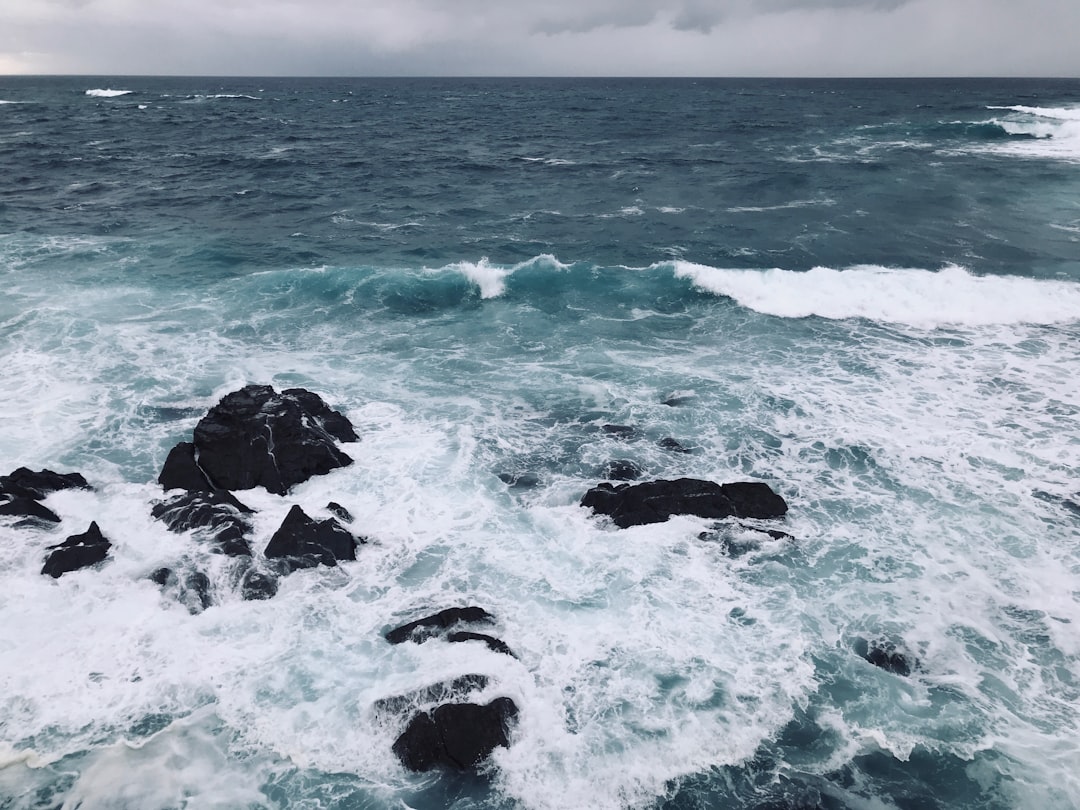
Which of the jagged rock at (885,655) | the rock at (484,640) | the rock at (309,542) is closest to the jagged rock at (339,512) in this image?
the rock at (309,542)

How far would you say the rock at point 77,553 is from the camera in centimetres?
1396

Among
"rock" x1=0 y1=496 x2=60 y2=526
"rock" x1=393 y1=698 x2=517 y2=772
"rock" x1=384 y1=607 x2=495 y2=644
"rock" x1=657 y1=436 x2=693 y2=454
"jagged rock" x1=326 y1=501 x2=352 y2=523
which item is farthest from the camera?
"rock" x1=657 y1=436 x2=693 y2=454

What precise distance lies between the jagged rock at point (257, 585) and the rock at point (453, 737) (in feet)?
14.8

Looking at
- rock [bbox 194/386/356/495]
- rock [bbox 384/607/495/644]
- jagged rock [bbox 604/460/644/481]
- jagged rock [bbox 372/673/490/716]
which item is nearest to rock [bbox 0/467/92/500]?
rock [bbox 194/386/356/495]

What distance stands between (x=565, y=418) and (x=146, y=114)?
97847 mm

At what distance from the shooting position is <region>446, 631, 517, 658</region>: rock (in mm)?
12312

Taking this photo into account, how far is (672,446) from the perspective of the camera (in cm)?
1873

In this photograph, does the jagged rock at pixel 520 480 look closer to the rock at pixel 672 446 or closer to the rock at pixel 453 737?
the rock at pixel 672 446

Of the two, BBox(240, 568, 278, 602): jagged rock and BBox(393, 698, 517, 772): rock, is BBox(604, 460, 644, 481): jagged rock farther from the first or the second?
BBox(240, 568, 278, 602): jagged rock

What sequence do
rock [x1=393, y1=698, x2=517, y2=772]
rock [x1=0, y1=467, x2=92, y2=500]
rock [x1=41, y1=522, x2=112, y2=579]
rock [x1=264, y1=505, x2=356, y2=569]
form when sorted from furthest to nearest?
rock [x1=0, y1=467, x2=92, y2=500]
rock [x1=264, y1=505, x2=356, y2=569]
rock [x1=41, y1=522, x2=112, y2=579]
rock [x1=393, y1=698, x2=517, y2=772]

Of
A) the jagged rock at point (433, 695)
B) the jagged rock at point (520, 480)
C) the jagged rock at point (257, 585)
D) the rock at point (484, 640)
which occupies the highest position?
the jagged rock at point (520, 480)

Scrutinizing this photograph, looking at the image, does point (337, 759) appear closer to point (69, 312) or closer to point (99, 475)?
point (99, 475)

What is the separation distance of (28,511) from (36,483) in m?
1.05

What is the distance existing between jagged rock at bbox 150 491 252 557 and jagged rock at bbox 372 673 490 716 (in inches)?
200
